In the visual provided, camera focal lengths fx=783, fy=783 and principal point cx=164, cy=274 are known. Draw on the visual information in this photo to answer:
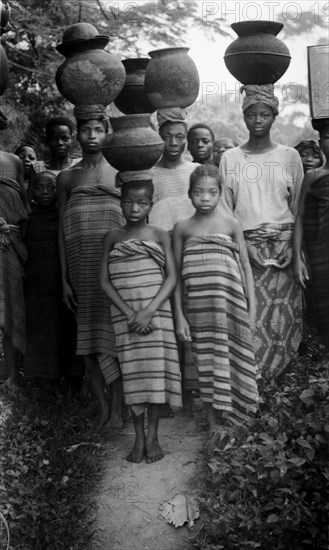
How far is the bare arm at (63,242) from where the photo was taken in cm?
530

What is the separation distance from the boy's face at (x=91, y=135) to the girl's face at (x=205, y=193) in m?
0.90

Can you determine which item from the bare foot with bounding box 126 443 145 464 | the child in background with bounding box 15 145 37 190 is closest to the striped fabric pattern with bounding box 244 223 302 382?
the bare foot with bounding box 126 443 145 464

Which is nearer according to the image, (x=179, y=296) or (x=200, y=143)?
(x=179, y=296)

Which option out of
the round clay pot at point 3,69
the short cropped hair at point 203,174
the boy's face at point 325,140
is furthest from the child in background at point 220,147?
the round clay pot at point 3,69

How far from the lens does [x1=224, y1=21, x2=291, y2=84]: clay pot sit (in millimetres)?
5176

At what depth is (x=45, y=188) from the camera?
552 cm

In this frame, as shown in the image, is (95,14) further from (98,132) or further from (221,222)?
(221,222)

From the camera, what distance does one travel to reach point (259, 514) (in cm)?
408

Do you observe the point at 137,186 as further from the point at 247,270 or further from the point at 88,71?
the point at 88,71

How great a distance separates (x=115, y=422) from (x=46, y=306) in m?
1.00

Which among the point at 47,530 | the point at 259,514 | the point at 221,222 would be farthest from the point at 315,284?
the point at 47,530

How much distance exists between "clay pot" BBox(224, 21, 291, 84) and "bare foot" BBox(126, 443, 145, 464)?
8.22 ft

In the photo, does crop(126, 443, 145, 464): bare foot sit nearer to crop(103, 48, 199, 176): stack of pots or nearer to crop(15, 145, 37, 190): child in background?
crop(103, 48, 199, 176): stack of pots

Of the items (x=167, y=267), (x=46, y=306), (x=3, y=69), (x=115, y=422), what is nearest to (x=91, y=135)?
(x=3, y=69)
